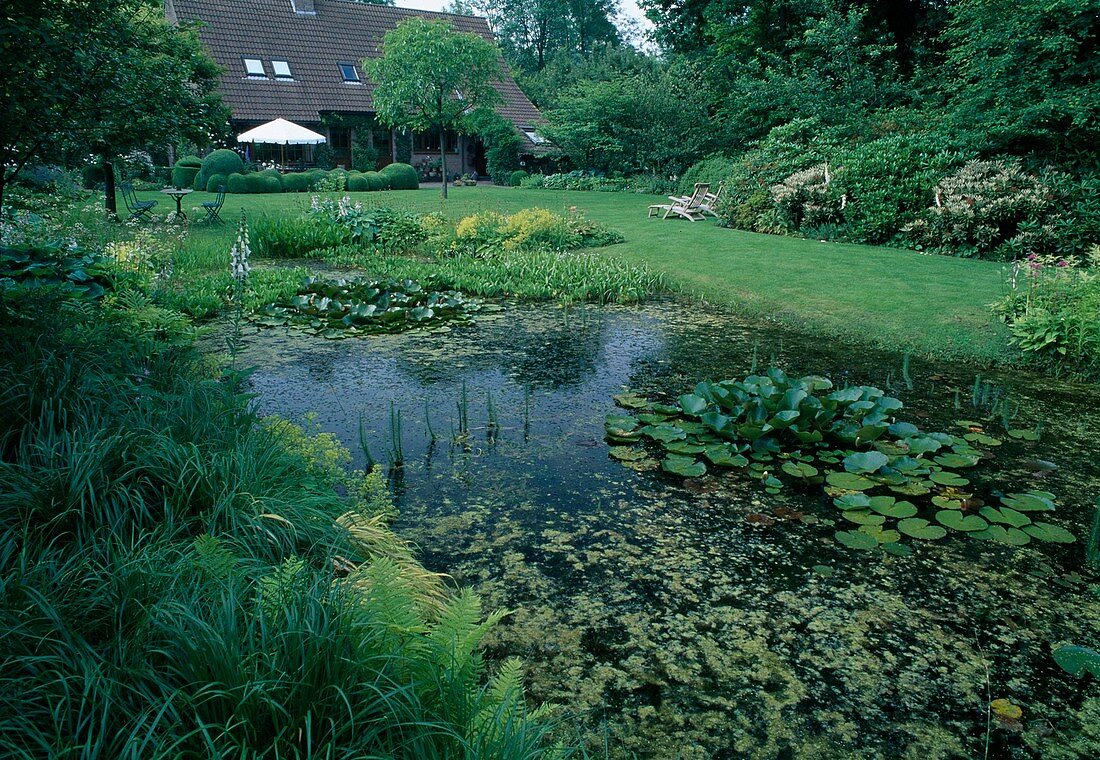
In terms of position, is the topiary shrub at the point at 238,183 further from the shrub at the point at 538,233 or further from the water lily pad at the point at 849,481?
the water lily pad at the point at 849,481

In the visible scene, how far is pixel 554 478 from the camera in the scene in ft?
13.6

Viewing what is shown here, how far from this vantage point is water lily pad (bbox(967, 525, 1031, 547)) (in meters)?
3.46

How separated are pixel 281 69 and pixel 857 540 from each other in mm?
32938

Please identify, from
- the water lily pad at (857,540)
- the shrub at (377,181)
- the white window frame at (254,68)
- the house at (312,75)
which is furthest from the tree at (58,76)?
the white window frame at (254,68)

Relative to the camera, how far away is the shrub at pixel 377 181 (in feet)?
81.0

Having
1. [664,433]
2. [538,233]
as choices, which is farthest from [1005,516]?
[538,233]

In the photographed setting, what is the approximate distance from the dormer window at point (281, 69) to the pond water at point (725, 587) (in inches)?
1143

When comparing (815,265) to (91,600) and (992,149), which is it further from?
(91,600)

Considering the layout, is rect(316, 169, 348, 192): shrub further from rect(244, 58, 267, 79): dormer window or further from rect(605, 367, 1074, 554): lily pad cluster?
rect(605, 367, 1074, 554): lily pad cluster

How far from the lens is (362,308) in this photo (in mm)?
7707

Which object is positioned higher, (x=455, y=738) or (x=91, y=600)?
(x=91, y=600)

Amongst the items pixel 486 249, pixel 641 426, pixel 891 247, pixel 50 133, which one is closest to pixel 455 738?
pixel 641 426

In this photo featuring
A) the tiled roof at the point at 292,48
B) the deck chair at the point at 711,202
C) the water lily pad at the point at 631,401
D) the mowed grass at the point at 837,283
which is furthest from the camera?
the tiled roof at the point at 292,48

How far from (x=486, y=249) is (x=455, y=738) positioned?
1044cm
